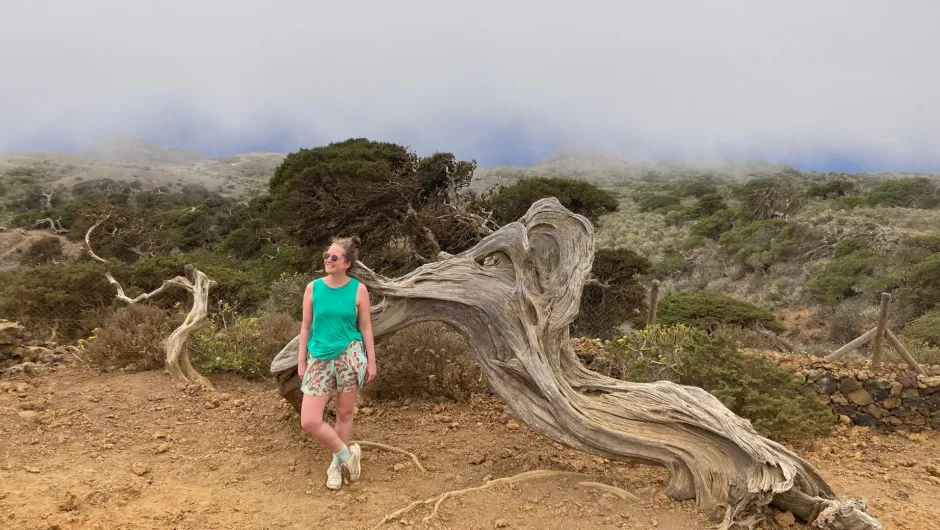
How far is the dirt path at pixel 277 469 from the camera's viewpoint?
336 centimetres

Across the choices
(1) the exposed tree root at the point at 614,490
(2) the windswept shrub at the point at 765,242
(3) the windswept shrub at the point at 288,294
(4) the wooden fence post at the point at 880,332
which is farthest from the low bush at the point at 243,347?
(2) the windswept shrub at the point at 765,242

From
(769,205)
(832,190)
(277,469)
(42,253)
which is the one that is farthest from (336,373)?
(832,190)

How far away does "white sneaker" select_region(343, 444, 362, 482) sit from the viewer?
3.81 m

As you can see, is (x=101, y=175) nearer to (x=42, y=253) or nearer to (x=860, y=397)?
(x=42, y=253)

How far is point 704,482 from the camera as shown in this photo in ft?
11.5

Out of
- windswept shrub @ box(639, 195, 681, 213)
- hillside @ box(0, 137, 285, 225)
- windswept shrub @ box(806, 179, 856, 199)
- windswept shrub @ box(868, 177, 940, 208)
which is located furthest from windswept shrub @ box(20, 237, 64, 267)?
windswept shrub @ box(806, 179, 856, 199)

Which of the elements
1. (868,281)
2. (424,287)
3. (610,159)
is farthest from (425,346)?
(610,159)

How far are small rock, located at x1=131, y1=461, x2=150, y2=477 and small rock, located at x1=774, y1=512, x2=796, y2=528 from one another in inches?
162

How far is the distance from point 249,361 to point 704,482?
5.14 meters

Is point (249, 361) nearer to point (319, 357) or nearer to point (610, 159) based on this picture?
point (319, 357)

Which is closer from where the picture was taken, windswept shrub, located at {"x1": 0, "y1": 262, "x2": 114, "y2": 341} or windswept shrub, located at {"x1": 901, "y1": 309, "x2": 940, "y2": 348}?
windswept shrub, located at {"x1": 0, "y1": 262, "x2": 114, "y2": 341}

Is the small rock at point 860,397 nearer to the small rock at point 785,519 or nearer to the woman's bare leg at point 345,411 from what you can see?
the small rock at point 785,519

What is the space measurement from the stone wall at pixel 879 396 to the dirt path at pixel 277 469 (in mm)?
822

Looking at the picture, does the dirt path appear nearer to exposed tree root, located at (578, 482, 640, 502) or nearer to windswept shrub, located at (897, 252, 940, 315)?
exposed tree root, located at (578, 482, 640, 502)
